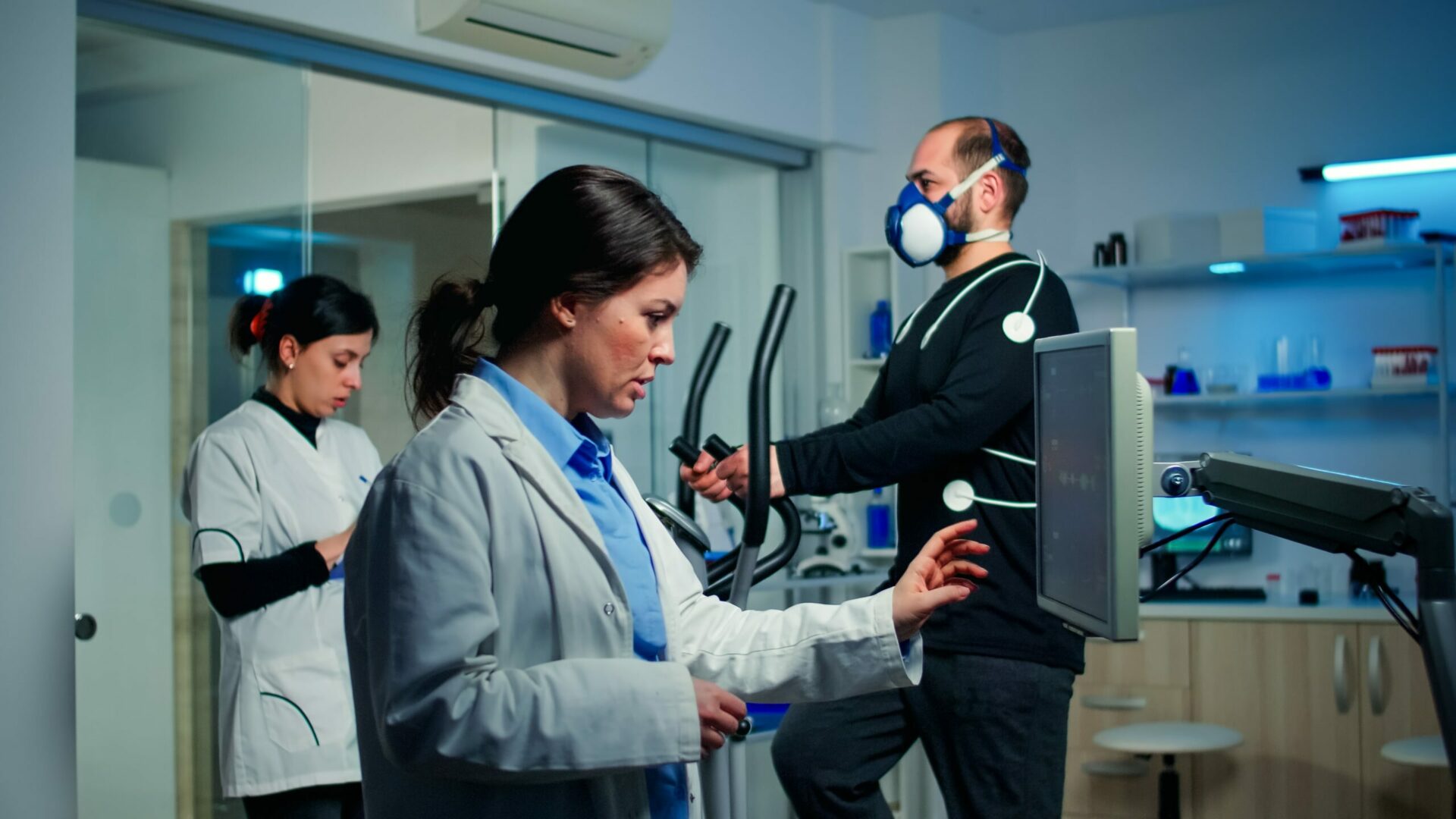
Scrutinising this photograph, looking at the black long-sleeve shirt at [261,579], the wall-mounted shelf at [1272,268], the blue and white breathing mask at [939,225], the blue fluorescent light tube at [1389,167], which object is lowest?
the black long-sleeve shirt at [261,579]

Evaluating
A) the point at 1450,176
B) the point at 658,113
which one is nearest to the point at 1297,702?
the point at 1450,176

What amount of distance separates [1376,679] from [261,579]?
2.86 metres

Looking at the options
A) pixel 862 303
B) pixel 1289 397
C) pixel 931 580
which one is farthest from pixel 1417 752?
pixel 931 580

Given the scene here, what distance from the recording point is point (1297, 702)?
3.87 meters

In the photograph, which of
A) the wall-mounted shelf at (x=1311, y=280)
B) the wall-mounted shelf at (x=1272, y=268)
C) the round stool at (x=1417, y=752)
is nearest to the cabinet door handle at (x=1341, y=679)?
the round stool at (x=1417, y=752)

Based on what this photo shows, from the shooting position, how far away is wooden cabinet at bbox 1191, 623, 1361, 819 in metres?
3.81

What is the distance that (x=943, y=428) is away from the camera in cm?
200

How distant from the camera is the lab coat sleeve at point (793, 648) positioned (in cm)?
142

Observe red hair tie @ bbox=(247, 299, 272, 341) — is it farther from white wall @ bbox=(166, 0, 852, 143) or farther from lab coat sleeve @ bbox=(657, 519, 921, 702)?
lab coat sleeve @ bbox=(657, 519, 921, 702)

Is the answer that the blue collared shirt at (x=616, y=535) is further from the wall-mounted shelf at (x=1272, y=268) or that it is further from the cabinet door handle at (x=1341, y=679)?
the wall-mounted shelf at (x=1272, y=268)

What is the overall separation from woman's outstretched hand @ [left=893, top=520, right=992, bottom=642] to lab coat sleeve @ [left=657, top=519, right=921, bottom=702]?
0.05 feet

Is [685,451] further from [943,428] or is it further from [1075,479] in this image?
[1075,479]

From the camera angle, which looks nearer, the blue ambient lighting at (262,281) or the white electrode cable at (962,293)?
the white electrode cable at (962,293)

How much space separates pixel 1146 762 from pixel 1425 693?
0.80 m
